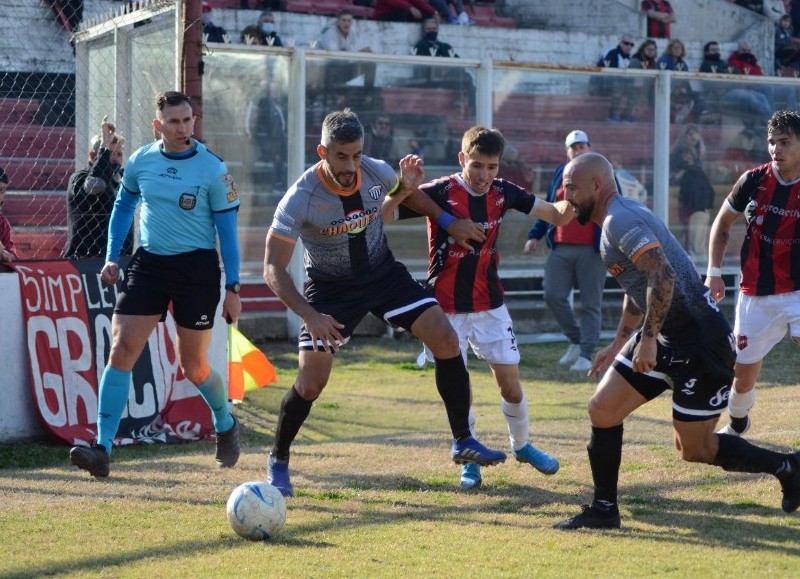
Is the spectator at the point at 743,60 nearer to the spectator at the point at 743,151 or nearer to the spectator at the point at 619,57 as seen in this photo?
the spectator at the point at 619,57

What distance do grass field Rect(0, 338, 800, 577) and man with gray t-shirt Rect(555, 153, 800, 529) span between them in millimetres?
316

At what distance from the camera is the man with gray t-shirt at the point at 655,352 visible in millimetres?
6113

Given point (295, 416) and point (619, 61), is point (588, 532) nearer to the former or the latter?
point (295, 416)

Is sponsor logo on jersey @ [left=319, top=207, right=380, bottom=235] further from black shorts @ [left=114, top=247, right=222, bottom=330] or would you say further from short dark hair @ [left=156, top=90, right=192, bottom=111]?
short dark hair @ [left=156, top=90, right=192, bottom=111]

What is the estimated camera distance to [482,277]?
8.04 meters

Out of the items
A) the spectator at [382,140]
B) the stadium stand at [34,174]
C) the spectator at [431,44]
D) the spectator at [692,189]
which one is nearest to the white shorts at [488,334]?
the stadium stand at [34,174]

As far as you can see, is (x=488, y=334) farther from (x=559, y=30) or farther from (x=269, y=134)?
(x=559, y=30)

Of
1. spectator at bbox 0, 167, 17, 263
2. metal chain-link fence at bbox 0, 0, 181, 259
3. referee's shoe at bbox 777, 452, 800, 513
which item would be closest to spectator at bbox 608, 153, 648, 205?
metal chain-link fence at bbox 0, 0, 181, 259

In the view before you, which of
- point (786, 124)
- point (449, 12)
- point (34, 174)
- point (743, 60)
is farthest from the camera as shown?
point (743, 60)

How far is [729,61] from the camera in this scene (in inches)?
969

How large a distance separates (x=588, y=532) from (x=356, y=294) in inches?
77.6

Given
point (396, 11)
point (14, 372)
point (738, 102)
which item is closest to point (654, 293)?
point (14, 372)

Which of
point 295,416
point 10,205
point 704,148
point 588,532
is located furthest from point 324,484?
point 704,148

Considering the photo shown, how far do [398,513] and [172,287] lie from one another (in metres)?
2.15
